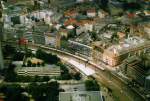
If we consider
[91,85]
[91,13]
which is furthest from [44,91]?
[91,13]

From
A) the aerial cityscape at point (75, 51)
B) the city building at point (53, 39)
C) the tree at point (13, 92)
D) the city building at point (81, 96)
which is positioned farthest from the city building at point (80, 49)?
the tree at point (13, 92)

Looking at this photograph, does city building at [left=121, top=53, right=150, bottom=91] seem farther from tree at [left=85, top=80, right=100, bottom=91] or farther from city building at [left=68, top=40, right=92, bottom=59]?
city building at [left=68, top=40, right=92, bottom=59]

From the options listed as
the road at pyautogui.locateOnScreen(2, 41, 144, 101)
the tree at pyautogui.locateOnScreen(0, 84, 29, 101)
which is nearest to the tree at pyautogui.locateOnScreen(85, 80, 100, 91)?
the road at pyautogui.locateOnScreen(2, 41, 144, 101)

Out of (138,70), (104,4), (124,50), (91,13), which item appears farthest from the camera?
(104,4)

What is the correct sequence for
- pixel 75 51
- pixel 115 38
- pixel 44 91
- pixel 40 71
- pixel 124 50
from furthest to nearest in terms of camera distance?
pixel 115 38 → pixel 75 51 → pixel 124 50 → pixel 40 71 → pixel 44 91

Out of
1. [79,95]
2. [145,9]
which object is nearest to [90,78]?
[79,95]

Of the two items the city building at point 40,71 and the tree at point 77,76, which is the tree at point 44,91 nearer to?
the city building at point 40,71

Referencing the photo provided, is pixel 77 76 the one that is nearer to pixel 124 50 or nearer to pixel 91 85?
pixel 91 85
